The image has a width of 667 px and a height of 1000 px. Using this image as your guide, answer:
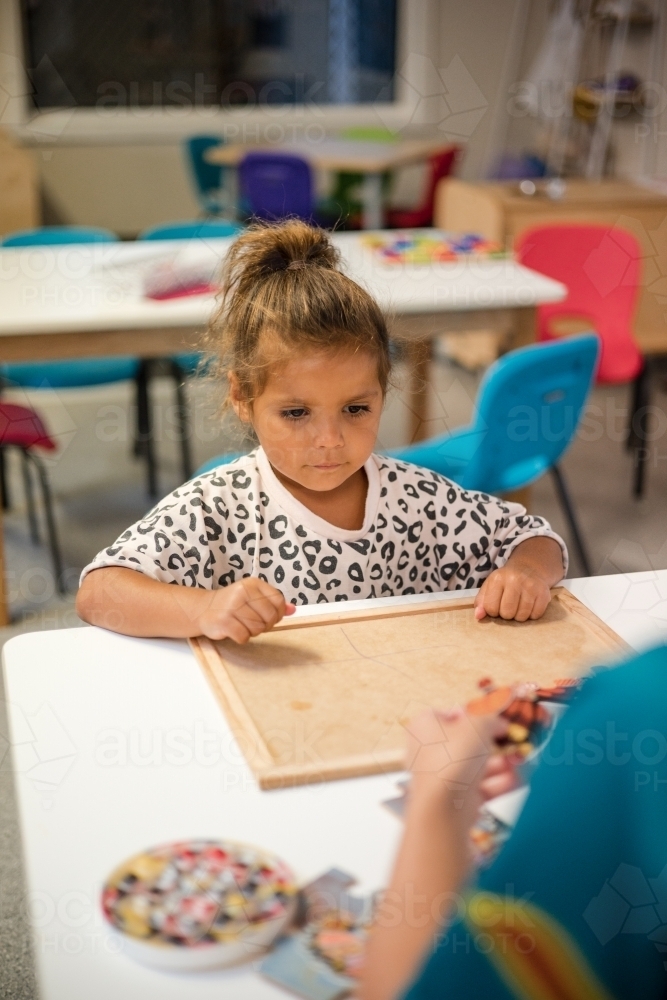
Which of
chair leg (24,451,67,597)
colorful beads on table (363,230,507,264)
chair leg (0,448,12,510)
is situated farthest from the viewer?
chair leg (0,448,12,510)

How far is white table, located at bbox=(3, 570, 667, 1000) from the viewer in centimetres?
65

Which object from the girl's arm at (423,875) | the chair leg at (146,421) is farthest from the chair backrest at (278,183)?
the girl's arm at (423,875)

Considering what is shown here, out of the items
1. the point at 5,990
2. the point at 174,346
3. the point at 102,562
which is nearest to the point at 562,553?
the point at 102,562

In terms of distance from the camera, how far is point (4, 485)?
3025 mm

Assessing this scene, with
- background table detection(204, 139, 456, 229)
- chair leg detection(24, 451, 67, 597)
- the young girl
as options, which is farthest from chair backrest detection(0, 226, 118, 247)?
the young girl

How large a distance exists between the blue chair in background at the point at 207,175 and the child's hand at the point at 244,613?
413cm

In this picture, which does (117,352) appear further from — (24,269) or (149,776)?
(149,776)

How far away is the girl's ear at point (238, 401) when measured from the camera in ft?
4.20

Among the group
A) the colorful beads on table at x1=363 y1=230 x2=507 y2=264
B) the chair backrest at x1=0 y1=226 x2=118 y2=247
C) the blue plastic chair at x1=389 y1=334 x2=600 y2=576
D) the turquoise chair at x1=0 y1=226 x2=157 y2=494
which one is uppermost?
the colorful beads on table at x1=363 y1=230 x2=507 y2=264

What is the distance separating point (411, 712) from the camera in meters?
0.89

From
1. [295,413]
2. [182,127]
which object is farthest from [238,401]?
[182,127]

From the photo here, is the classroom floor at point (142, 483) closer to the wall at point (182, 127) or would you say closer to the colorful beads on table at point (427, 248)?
the colorful beads on table at point (427, 248)

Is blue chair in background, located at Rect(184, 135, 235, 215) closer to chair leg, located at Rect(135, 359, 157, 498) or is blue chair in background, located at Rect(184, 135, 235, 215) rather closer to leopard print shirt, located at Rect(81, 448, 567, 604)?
chair leg, located at Rect(135, 359, 157, 498)

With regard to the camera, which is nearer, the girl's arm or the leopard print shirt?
the girl's arm
